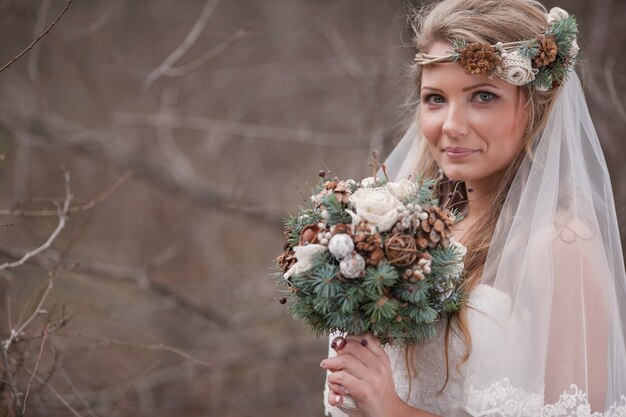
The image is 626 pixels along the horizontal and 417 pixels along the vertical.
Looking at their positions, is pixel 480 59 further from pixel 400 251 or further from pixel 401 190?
pixel 400 251

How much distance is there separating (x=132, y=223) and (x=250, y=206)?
7.75 ft

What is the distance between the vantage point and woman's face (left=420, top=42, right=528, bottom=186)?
2473 mm

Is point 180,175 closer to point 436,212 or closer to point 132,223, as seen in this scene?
point 132,223

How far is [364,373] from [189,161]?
194 inches

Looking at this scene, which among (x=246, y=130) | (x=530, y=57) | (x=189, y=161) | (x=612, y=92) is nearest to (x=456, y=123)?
(x=530, y=57)

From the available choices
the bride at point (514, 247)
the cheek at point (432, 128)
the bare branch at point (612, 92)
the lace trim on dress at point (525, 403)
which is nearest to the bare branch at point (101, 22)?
the bride at point (514, 247)

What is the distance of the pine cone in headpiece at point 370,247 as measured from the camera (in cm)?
203

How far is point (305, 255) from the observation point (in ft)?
6.91

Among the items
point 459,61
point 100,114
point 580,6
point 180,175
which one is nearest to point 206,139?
point 100,114

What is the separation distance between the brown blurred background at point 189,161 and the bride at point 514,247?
1.70 m

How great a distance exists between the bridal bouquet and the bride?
15cm

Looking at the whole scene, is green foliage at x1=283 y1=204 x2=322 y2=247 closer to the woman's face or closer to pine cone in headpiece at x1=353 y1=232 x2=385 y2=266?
pine cone in headpiece at x1=353 y1=232 x2=385 y2=266

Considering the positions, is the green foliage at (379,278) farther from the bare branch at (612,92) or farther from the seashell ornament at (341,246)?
the bare branch at (612,92)

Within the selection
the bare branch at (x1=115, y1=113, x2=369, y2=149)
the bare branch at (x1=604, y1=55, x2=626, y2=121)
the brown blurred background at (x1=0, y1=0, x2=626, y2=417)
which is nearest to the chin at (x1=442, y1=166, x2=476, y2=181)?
the brown blurred background at (x1=0, y1=0, x2=626, y2=417)
